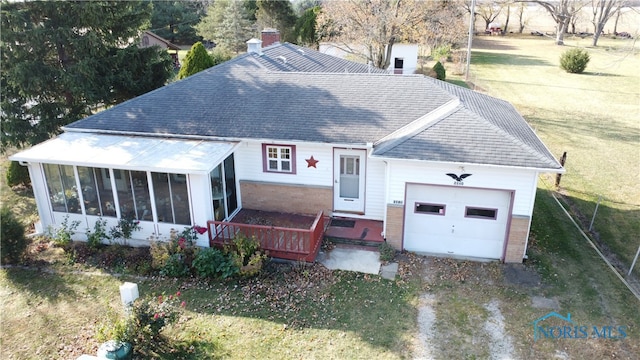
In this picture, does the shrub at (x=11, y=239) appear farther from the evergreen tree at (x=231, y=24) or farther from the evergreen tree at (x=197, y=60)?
the evergreen tree at (x=231, y=24)

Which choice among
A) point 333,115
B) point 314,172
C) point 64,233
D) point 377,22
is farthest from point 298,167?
point 377,22

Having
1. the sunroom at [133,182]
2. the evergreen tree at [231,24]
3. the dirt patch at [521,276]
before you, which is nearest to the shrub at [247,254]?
the sunroom at [133,182]

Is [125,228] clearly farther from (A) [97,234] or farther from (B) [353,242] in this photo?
(B) [353,242]

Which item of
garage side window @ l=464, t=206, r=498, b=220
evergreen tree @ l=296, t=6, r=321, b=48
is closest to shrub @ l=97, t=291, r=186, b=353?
garage side window @ l=464, t=206, r=498, b=220

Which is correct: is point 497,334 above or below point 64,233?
below

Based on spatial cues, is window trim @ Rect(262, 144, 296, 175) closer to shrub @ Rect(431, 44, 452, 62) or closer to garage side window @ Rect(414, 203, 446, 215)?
garage side window @ Rect(414, 203, 446, 215)

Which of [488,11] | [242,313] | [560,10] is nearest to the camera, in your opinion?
[242,313]
